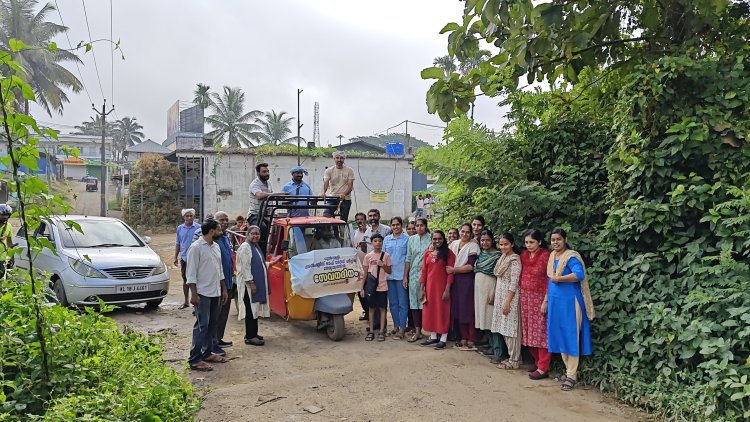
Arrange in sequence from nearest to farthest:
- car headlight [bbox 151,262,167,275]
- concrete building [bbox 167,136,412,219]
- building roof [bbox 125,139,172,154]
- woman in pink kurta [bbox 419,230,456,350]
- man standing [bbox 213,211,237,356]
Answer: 1. man standing [bbox 213,211,237,356]
2. woman in pink kurta [bbox 419,230,456,350]
3. car headlight [bbox 151,262,167,275]
4. concrete building [bbox 167,136,412,219]
5. building roof [bbox 125,139,172,154]

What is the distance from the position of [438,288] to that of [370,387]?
1.91m

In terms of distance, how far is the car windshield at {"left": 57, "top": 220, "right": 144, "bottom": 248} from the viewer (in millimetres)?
8727

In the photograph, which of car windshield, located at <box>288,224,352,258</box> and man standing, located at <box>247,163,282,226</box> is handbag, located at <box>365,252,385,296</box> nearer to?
car windshield, located at <box>288,224,352,258</box>

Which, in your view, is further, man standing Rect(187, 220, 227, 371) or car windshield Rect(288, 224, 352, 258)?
car windshield Rect(288, 224, 352, 258)

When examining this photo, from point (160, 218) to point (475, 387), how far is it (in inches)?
815

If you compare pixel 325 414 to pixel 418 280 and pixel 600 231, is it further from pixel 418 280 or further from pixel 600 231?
pixel 600 231

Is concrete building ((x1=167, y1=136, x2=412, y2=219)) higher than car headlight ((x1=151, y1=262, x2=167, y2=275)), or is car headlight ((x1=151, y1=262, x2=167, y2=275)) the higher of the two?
concrete building ((x1=167, y1=136, x2=412, y2=219))

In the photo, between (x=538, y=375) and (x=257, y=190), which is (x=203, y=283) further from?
(x=538, y=375)

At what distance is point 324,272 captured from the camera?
22.9ft

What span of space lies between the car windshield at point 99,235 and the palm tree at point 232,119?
3397cm

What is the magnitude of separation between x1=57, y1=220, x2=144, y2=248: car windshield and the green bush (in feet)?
15.4

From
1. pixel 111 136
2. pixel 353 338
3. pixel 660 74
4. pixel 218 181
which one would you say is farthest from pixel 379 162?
pixel 111 136

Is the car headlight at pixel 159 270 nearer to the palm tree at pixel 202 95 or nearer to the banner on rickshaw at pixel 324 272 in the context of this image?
the banner on rickshaw at pixel 324 272

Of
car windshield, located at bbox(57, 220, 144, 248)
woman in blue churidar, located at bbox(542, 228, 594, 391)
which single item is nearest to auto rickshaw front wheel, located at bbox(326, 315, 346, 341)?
woman in blue churidar, located at bbox(542, 228, 594, 391)
